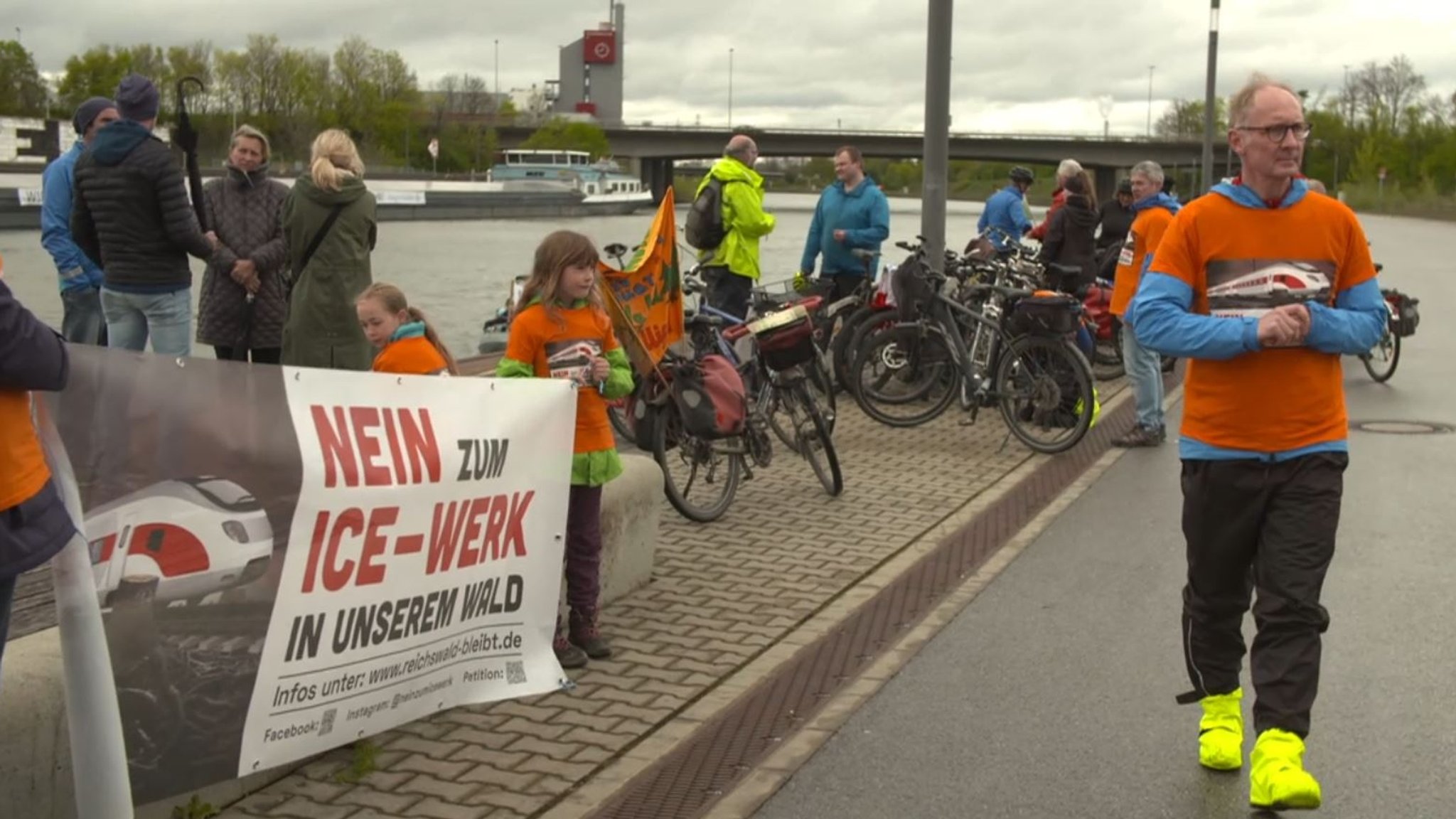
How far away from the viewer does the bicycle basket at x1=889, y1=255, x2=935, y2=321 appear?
12.1 metres

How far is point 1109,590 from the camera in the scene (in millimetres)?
7645

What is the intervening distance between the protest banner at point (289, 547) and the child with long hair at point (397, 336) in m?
0.44

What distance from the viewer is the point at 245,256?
8984mm

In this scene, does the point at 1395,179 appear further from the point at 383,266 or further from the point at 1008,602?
the point at 1008,602

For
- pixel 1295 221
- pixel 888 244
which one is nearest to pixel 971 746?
pixel 1295 221

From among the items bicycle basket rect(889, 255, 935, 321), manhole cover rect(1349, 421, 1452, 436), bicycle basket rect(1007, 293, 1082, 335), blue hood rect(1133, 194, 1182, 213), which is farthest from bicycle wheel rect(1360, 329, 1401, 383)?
bicycle basket rect(1007, 293, 1082, 335)

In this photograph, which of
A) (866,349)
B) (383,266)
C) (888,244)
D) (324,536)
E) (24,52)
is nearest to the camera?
(324,536)

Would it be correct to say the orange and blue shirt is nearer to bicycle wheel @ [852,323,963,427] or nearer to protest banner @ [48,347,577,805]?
protest banner @ [48,347,577,805]

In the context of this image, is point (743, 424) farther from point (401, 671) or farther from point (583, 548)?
point (401, 671)

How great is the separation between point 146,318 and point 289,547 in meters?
4.89

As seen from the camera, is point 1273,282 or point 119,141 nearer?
point 1273,282

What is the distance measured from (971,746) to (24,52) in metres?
96.1

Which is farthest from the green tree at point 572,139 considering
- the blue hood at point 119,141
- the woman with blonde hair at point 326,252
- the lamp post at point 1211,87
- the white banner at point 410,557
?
the white banner at point 410,557

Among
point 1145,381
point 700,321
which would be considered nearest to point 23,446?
point 700,321
